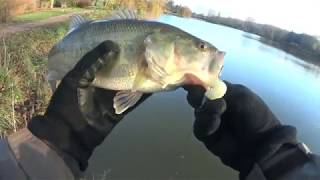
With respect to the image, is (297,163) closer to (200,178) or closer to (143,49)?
(143,49)

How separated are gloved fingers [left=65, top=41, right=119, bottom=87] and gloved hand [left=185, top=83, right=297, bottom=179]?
41 centimetres

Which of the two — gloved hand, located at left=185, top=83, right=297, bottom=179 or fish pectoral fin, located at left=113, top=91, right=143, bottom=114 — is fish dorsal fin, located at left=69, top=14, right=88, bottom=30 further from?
gloved hand, located at left=185, top=83, right=297, bottom=179

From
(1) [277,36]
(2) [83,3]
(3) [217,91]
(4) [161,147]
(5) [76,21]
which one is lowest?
(1) [277,36]

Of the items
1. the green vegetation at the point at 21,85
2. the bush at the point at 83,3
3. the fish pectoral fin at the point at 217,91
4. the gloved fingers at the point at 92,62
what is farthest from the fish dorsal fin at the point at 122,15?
the bush at the point at 83,3

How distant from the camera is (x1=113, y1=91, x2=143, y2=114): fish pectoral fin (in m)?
2.15

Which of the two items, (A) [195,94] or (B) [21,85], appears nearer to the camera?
(A) [195,94]

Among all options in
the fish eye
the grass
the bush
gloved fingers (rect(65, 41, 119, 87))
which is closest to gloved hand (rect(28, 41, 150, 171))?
gloved fingers (rect(65, 41, 119, 87))

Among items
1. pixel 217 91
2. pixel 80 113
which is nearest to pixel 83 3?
pixel 80 113

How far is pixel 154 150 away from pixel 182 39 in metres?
7.23

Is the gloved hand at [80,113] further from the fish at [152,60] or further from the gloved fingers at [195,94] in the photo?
the gloved fingers at [195,94]

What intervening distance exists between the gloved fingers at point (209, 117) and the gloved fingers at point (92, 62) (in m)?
0.50

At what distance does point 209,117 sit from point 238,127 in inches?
7.0

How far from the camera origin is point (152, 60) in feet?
6.66

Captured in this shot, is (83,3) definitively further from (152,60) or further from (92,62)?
(152,60)
